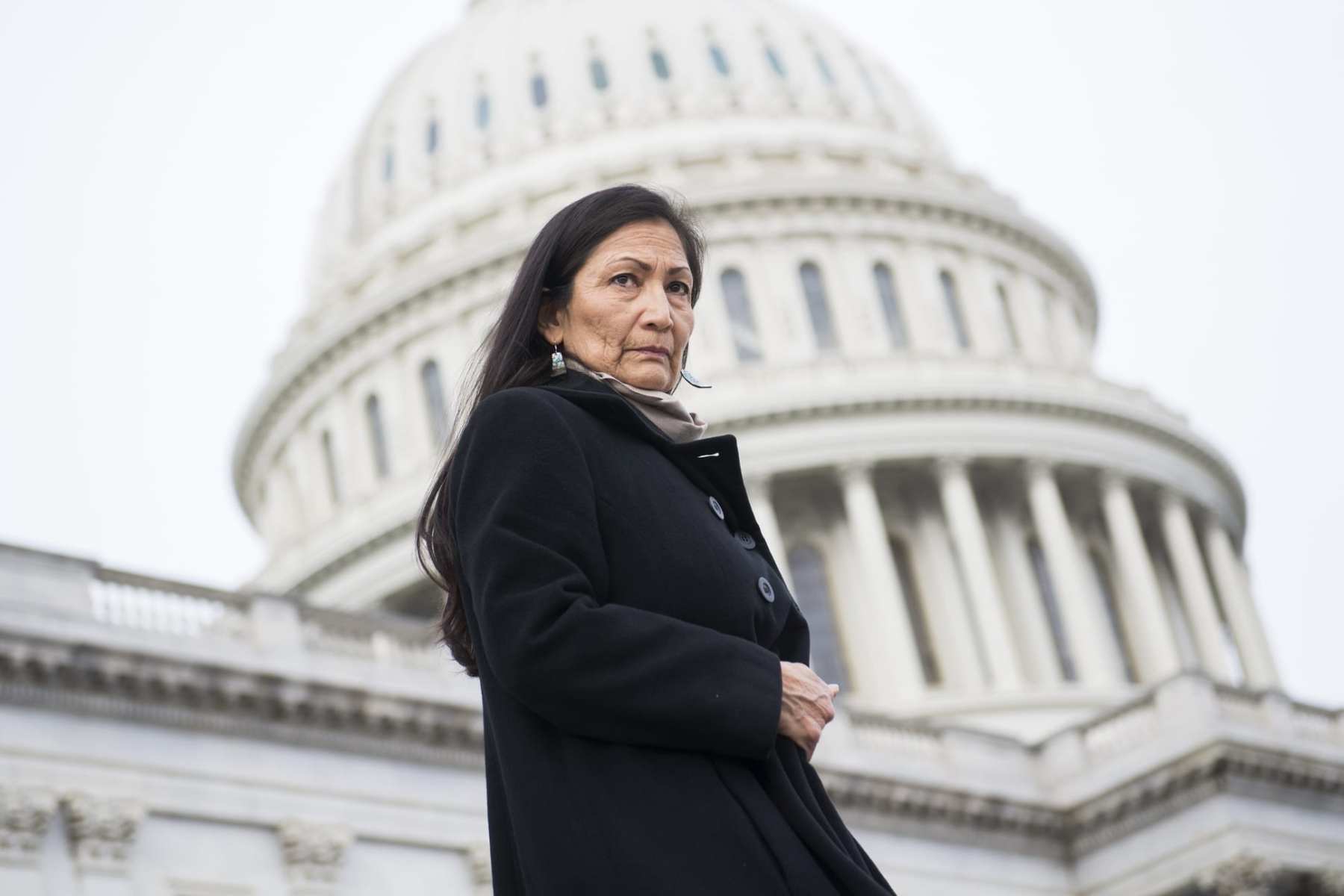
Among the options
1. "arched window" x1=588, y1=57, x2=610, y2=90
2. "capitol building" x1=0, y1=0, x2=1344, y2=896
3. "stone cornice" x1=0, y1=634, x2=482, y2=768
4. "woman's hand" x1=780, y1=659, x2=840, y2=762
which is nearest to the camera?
"woman's hand" x1=780, y1=659, x2=840, y2=762

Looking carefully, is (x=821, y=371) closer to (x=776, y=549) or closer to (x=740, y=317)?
(x=740, y=317)

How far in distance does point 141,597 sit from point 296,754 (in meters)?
2.70

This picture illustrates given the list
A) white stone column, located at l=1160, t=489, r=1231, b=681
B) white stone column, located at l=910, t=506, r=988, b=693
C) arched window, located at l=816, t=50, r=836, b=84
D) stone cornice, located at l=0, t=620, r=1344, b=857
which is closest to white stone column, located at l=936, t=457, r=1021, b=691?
white stone column, located at l=910, t=506, r=988, b=693

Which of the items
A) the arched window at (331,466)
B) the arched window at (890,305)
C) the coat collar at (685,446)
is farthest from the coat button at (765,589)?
the arched window at (331,466)

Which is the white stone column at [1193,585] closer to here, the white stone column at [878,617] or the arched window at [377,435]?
the white stone column at [878,617]

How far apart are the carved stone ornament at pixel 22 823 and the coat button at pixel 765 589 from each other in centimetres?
2238

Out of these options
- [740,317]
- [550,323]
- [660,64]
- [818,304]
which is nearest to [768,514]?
[740,317]

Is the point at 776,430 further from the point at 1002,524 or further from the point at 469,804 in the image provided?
the point at 469,804

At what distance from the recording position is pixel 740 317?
56188 millimetres

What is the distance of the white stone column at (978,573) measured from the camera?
5088cm

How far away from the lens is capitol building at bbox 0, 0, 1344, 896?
27.9 m

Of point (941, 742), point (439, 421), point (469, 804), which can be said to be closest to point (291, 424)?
point (439, 421)

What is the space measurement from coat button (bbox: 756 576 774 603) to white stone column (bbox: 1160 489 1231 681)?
169 feet

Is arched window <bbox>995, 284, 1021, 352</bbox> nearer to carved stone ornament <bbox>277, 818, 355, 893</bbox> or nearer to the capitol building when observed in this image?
the capitol building
